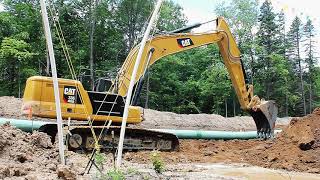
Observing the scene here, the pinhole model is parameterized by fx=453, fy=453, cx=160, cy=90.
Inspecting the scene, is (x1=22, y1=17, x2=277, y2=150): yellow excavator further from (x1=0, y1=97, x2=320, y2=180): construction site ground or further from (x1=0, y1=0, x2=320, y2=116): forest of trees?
(x1=0, y1=0, x2=320, y2=116): forest of trees

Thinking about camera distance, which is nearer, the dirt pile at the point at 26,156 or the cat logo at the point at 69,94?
the dirt pile at the point at 26,156

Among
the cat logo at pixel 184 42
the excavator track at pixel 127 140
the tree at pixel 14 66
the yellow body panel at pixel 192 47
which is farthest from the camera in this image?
the tree at pixel 14 66

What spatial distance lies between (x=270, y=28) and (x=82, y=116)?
50.2 metres

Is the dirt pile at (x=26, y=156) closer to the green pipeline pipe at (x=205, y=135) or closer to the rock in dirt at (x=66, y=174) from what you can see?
the rock in dirt at (x=66, y=174)

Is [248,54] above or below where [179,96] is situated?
above

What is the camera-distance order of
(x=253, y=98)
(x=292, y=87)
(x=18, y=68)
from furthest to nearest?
1. (x=292, y=87)
2. (x=18, y=68)
3. (x=253, y=98)

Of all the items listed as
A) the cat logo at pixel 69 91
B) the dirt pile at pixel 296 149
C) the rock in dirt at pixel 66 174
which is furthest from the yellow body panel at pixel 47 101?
the rock in dirt at pixel 66 174

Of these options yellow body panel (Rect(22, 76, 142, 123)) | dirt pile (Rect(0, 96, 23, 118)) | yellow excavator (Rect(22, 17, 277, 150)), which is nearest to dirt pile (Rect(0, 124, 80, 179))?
yellow excavator (Rect(22, 17, 277, 150))

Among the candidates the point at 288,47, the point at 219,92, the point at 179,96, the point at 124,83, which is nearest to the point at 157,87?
the point at 179,96

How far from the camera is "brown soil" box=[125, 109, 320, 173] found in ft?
40.9

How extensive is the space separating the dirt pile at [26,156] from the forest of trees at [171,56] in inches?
909

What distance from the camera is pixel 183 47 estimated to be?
15.0 m

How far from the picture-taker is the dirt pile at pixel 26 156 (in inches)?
243

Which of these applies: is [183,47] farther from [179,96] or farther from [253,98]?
[179,96]
